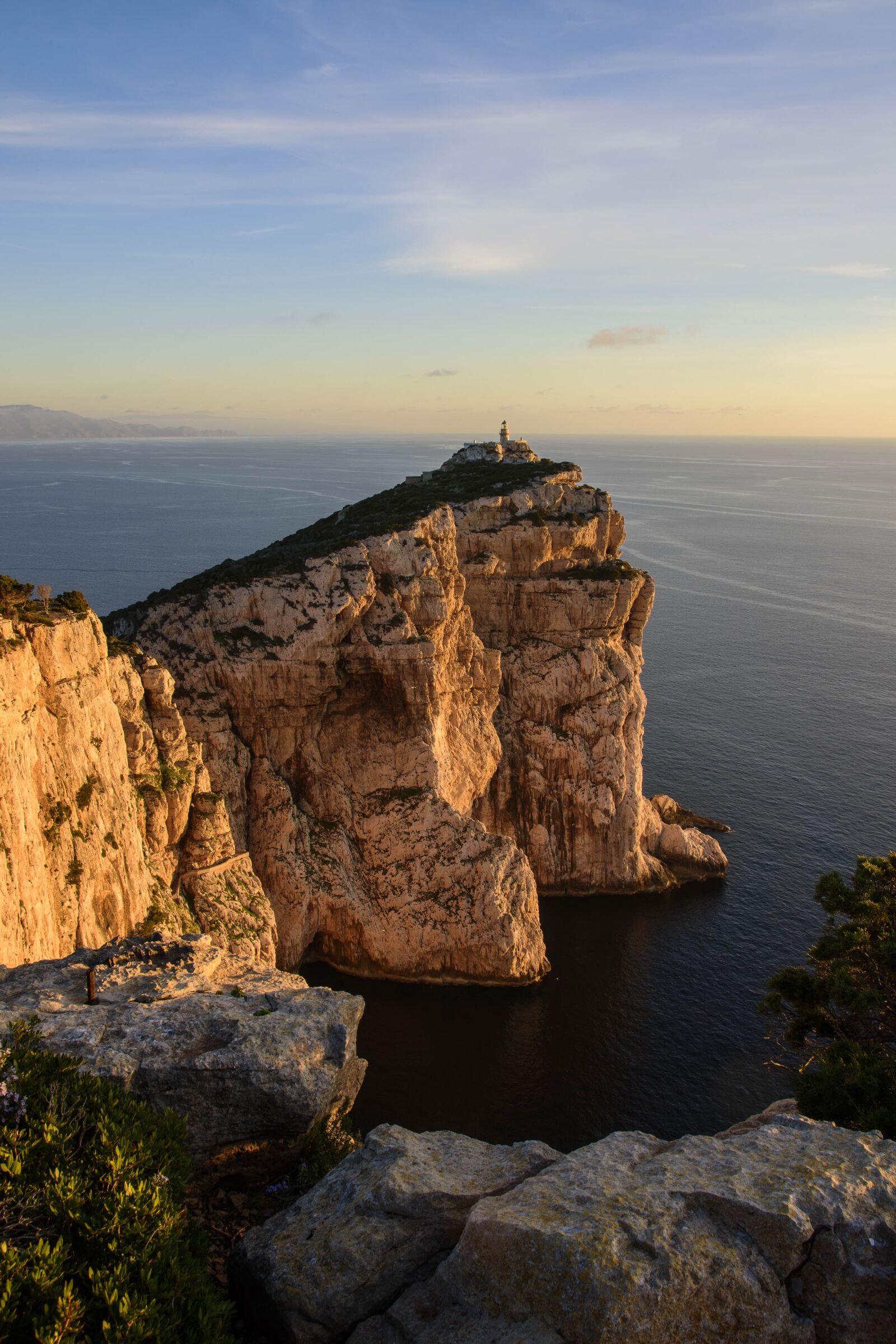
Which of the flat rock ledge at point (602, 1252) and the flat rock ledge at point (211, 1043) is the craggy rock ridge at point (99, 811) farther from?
the flat rock ledge at point (602, 1252)

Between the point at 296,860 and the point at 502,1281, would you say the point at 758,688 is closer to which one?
the point at 296,860

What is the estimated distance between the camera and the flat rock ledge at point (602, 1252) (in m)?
11.7

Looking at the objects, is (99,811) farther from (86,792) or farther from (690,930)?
(690,930)

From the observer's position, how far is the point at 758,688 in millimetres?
101375

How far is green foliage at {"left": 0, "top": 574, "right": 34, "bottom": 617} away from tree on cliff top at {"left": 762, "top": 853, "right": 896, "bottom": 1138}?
97.5 ft

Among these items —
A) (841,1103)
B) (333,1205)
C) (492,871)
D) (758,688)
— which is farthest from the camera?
(758,688)

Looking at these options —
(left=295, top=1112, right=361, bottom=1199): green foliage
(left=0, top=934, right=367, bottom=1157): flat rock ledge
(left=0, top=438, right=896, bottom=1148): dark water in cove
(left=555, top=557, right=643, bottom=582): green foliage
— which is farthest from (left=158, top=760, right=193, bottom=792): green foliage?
(left=555, top=557, right=643, bottom=582): green foliage

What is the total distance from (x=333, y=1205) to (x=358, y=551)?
4105 centimetres

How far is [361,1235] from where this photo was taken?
13523 mm

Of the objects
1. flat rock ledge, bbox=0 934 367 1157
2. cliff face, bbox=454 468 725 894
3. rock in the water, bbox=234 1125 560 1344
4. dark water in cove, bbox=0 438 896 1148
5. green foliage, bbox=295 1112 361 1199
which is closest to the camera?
rock in the water, bbox=234 1125 560 1344

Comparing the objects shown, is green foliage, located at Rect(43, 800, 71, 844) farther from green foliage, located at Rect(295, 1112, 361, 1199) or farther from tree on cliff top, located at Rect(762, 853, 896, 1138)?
tree on cliff top, located at Rect(762, 853, 896, 1138)

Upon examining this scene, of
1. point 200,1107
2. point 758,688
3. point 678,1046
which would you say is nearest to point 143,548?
point 758,688

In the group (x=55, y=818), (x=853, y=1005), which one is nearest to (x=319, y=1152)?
(x=853, y=1005)

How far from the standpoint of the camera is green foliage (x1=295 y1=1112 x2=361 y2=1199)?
17.3 metres
